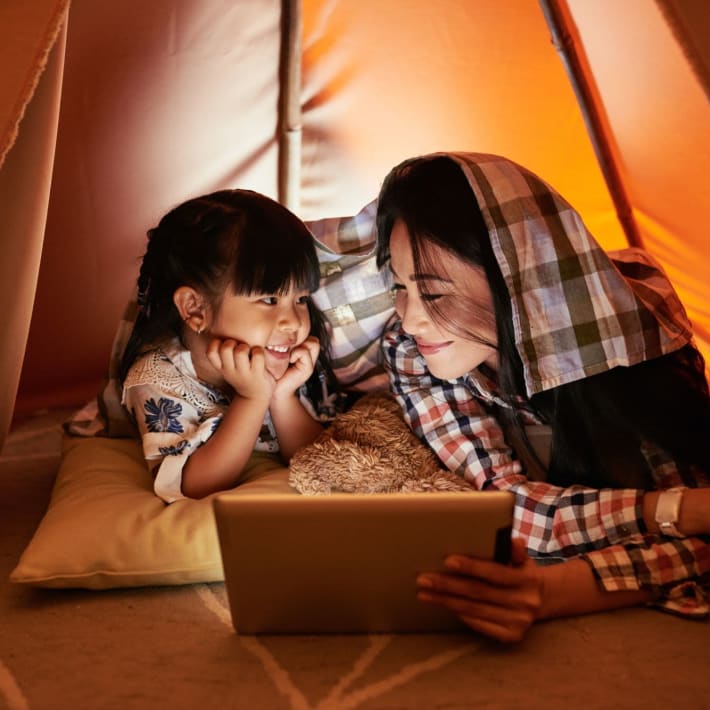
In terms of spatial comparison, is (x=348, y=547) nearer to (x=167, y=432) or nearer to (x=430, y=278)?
(x=430, y=278)

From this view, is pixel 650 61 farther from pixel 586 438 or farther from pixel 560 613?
pixel 560 613

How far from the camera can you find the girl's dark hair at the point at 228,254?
1418 mm

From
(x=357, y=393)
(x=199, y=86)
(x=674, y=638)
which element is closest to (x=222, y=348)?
(x=357, y=393)

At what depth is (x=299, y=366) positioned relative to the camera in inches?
57.2

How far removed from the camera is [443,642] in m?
1.06

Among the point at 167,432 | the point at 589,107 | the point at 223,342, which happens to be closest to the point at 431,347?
the point at 223,342

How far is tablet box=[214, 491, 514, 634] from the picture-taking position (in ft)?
3.17

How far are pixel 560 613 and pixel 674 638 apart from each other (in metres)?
0.13

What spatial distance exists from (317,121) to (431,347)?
76cm

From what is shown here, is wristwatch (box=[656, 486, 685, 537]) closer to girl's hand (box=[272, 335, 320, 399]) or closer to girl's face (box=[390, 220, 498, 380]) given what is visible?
girl's face (box=[390, 220, 498, 380])

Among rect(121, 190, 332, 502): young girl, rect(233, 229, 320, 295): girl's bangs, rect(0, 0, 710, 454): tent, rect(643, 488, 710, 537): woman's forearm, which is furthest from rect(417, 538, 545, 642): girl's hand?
rect(0, 0, 710, 454): tent

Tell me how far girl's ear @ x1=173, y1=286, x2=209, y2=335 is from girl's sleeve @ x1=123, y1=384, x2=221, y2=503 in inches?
4.8

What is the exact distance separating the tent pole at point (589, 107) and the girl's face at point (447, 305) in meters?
0.64

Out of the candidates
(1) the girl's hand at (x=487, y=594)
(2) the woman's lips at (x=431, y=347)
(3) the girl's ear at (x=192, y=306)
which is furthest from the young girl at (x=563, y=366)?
(3) the girl's ear at (x=192, y=306)
